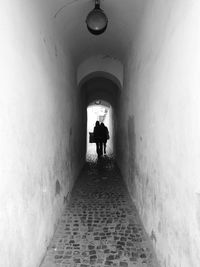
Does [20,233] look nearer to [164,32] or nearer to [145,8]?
[164,32]

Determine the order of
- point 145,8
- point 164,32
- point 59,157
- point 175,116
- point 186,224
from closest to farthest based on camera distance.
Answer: point 186,224 < point 175,116 < point 164,32 < point 145,8 < point 59,157

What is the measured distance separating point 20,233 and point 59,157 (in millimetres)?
1901

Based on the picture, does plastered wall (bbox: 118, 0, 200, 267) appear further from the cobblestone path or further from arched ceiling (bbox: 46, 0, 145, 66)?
arched ceiling (bbox: 46, 0, 145, 66)

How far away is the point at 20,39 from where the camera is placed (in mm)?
2131

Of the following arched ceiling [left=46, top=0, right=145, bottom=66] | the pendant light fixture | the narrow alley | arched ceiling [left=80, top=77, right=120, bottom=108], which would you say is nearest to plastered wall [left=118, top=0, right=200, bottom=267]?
the narrow alley

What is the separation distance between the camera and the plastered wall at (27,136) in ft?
5.78

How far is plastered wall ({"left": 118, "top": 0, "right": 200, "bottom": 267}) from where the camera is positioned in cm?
164

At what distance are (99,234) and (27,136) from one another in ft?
6.21

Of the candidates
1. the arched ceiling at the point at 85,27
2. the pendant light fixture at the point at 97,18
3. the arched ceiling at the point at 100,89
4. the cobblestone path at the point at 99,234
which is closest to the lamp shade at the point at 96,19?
the pendant light fixture at the point at 97,18

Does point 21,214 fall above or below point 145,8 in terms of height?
below

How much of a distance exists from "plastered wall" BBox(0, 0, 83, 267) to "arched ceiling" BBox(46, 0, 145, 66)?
1.35 ft

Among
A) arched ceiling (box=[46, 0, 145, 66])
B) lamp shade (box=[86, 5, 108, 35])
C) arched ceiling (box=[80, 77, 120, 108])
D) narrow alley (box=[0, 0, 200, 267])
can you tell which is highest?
arched ceiling (box=[80, 77, 120, 108])

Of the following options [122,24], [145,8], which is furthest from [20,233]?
[122,24]

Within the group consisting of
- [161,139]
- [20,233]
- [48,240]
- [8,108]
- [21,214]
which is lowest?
[48,240]
